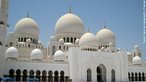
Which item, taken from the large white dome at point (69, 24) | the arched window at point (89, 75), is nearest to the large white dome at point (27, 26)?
the large white dome at point (69, 24)

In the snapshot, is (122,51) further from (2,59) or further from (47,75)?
(2,59)

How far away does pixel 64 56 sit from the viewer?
107 feet

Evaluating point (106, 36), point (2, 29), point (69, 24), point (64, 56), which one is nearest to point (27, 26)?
point (69, 24)

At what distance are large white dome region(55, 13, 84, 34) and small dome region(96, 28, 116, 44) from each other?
4.48 meters

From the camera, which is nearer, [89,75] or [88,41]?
[89,75]

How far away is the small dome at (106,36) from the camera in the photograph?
43.4 meters

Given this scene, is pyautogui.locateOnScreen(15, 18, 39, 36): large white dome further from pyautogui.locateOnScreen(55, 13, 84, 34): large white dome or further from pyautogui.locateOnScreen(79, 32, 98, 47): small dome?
pyautogui.locateOnScreen(79, 32, 98, 47): small dome

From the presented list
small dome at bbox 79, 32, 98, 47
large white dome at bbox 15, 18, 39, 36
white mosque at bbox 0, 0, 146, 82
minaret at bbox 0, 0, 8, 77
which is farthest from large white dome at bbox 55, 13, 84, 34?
minaret at bbox 0, 0, 8, 77

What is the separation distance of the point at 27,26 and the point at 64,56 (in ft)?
36.8

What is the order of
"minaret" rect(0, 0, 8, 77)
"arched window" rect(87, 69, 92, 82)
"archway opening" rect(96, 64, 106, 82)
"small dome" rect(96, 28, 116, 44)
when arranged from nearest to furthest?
"minaret" rect(0, 0, 8, 77)
"arched window" rect(87, 69, 92, 82)
"archway opening" rect(96, 64, 106, 82)
"small dome" rect(96, 28, 116, 44)

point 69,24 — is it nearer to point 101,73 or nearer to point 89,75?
point 101,73

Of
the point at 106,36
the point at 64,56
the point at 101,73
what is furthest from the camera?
the point at 106,36

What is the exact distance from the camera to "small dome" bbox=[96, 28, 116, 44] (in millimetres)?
43375

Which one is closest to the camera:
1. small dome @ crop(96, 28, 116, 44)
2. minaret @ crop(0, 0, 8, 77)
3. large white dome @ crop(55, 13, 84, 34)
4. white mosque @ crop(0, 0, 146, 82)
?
minaret @ crop(0, 0, 8, 77)
